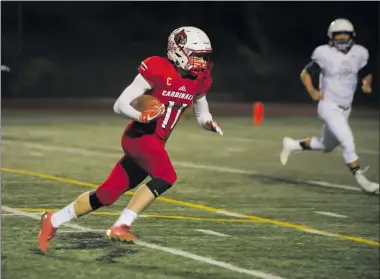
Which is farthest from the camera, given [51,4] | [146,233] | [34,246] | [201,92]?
[51,4]

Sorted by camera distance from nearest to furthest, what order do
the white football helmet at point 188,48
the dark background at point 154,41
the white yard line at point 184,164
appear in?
1. the white football helmet at point 188,48
2. the white yard line at point 184,164
3. the dark background at point 154,41

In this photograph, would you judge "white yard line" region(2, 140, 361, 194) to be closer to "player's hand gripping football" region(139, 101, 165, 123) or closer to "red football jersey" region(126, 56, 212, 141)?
"red football jersey" region(126, 56, 212, 141)

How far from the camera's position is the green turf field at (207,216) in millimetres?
7801

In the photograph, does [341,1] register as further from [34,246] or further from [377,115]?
[34,246]

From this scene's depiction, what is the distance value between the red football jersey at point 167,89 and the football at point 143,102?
0.07 metres

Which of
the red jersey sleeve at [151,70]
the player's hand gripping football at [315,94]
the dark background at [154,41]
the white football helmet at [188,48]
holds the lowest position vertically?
the dark background at [154,41]

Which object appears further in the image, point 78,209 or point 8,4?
point 8,4

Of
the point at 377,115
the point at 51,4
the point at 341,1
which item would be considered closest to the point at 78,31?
the point at 51,4

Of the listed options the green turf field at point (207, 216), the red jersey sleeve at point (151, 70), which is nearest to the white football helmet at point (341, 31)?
the green turf field at point (207, 216)

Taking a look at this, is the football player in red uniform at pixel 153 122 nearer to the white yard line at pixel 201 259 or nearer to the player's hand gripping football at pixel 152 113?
the player's hand gripping football at pixel 152 113

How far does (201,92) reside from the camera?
25.7 feet

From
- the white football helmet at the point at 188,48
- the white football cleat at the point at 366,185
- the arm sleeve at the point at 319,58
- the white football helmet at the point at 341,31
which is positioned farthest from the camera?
the arm sleeve at the point at 319,58

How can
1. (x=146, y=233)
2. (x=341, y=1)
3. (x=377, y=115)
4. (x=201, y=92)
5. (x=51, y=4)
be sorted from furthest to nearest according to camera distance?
(x=51, y=4), (x=341, y=1), (x=377, y=115), (x=146, y=233), (x=201, y=92)

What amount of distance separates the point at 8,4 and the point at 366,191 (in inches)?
1108
